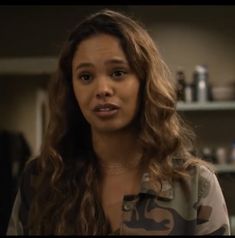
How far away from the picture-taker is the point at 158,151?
0.91 metres

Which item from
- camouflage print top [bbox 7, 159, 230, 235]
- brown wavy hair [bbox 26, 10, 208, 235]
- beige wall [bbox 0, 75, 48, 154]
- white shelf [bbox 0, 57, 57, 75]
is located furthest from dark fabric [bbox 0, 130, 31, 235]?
camouflage print top [bbox 7, 159, 230, 235]

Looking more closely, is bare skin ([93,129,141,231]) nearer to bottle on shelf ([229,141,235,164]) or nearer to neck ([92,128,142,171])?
neck ([92,128,142,171])

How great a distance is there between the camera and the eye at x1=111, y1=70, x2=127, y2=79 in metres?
0.85

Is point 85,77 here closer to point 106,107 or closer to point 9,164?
point 106,107

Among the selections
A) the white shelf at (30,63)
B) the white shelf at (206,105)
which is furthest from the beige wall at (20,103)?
the white shelf at (206,105)

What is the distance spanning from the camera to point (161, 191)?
86 cm

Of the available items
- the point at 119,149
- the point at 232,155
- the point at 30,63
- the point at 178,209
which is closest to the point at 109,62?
the point at 119,149

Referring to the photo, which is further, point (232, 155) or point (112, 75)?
point (232, 155)

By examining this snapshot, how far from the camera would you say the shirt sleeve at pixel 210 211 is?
83cm

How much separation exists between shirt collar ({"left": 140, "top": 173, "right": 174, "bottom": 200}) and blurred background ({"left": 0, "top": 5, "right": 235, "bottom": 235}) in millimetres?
1635

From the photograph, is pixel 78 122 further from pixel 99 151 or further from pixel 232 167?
pixel 232 167

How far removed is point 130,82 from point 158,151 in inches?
5.9

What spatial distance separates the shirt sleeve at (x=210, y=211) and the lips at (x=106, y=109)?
0.21 meters

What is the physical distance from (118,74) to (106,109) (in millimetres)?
71
